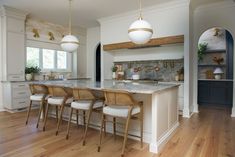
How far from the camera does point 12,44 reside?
15.8ft

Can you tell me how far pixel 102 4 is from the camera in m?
4.53

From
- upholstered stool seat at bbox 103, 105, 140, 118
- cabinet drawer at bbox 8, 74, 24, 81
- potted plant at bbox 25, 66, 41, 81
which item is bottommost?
upholstered stool seat at bbox 103, 105, 140, 118

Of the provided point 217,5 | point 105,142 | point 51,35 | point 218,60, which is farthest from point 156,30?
point 51,35

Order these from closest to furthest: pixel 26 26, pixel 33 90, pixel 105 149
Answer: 1. pixel 105 149
2. pixel 33 90
3. pixel 26 26

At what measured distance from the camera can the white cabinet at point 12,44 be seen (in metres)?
4.70

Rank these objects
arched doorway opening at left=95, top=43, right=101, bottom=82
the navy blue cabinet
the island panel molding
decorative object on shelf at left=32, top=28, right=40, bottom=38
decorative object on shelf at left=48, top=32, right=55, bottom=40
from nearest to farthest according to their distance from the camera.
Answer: the island panel molding, the navy blue cabinet, decorative object on shelf at left=32, top=28, right=40, bottom=38, decorative object on shelf at left=48, top=32, right=55, bottom=40, arched doorway opening at left=95, top=43, right=101, bottom=82

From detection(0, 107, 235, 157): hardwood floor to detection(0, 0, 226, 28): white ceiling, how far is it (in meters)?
2.95

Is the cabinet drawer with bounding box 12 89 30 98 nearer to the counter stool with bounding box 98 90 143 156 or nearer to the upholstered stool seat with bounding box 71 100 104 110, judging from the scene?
the upholstered stool seat with bounding box 71 100 104 110

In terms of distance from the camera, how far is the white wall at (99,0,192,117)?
4.29 m

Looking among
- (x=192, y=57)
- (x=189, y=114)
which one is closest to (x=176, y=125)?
(x=189, y=114)

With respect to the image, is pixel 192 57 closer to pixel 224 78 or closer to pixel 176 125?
pixel 224 78

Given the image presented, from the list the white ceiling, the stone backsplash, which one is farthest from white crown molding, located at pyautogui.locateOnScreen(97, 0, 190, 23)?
the stone backsplash

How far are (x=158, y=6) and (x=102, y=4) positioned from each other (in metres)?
1.48

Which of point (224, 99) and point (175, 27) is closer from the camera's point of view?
point (175, 27)
